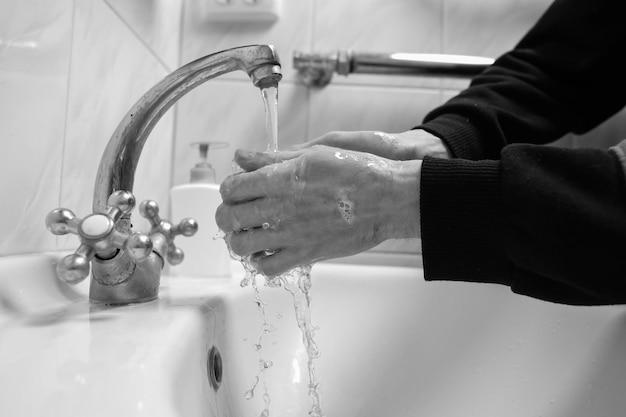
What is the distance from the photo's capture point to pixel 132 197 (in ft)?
1.30

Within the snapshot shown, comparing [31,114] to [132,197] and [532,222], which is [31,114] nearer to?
[132,197]

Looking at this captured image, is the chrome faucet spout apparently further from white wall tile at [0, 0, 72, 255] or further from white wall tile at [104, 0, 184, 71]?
white wall tile at [104, 0, 184, 71]

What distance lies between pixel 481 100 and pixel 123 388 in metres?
0.60

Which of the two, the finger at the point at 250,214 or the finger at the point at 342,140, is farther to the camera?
the finger at the point at 342,140

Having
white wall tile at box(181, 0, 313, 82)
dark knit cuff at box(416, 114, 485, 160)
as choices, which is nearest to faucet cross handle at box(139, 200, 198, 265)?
dark knit cuff at box(416, 114, 485, 160)

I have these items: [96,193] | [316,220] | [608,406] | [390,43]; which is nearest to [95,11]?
[96,193]

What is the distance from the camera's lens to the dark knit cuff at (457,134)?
642 millimetres

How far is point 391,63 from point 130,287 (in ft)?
1.69

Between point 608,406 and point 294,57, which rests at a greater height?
point 294,57

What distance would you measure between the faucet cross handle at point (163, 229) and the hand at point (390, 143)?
0.53ft

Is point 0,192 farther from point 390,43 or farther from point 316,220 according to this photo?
point 390,43

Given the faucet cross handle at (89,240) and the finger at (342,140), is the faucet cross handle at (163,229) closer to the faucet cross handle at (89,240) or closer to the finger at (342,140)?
the faucet cross handle at (89,240)

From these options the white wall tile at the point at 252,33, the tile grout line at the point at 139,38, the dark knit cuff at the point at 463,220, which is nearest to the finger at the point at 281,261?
the dark knit cuff at the point at 463,220

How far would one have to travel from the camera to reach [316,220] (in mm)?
410
